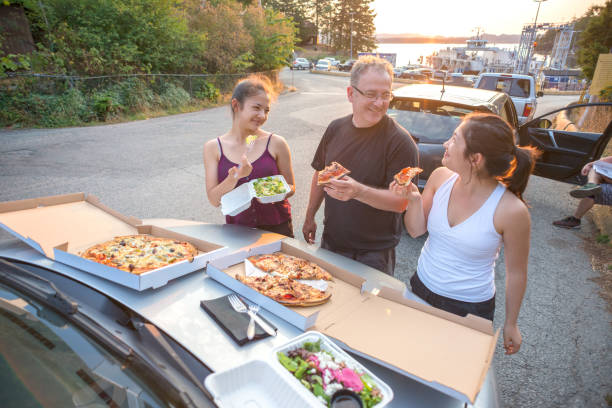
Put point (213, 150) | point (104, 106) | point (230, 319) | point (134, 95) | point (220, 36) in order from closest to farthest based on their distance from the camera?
1. point (230, 319)
2. point (213, 150)
3. point (104, 106)
4. point (134, 95)
5. point (220, 36)

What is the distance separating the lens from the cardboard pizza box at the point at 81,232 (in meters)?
1.74

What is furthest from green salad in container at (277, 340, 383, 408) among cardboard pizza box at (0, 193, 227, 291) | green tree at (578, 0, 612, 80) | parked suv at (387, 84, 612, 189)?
green tree at (578, 0, 612, 80)

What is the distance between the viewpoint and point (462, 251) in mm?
1981

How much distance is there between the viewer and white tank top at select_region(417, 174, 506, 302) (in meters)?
1.90

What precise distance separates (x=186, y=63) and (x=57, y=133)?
8.77 meters

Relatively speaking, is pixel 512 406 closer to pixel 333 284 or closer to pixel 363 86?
pixel 333 284

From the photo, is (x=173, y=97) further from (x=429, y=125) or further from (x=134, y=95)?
(x=429, y=125)

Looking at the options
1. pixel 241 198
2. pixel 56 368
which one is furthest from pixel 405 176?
pixel 56 368

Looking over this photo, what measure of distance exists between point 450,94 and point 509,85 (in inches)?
349

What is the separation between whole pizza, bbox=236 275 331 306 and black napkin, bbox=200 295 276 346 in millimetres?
136

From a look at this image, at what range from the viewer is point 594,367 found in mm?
3068

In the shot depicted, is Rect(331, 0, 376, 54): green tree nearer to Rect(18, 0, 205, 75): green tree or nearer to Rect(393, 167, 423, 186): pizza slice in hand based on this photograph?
Rect(18, 0, 205, 75): green tree

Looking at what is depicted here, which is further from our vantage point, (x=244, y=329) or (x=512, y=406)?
(x=512, y=406)

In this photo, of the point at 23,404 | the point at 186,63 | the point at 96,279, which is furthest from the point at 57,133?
the point at 23,404
